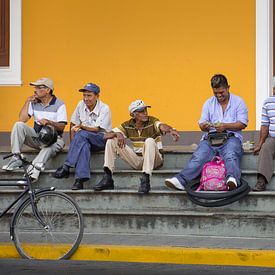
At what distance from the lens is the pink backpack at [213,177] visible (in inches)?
408

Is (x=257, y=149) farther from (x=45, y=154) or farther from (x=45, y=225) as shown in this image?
(x=45, y=225)

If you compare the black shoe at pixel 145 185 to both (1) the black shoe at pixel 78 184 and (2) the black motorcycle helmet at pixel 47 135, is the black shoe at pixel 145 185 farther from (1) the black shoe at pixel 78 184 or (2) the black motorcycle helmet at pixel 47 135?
(2) the black motorcycle helmet at pixel 47 135

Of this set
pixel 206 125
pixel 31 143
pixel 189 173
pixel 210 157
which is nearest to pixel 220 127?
pixel 206 125

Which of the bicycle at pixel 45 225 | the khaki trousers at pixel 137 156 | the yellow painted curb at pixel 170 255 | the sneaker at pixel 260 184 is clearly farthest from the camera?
the khaki trousers at pixel 137 156

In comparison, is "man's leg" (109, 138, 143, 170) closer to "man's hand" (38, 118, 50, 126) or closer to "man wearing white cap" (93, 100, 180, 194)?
"man wearing white cap" (93, 100, 180, 194)

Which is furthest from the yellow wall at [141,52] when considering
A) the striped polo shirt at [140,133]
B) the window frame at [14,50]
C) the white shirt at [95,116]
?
the striped polo shirt at [140,133]

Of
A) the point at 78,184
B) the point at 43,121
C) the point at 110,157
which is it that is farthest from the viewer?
the point at 43,121

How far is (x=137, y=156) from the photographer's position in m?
11.1

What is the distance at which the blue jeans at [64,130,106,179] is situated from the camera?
35.6 feet

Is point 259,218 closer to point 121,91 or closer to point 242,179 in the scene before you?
point 242,179

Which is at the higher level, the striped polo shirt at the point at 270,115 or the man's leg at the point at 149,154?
the striped polo shirt at the point at 270,115

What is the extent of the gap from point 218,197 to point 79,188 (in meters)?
1.88

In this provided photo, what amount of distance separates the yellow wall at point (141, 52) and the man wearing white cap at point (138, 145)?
2082 mm

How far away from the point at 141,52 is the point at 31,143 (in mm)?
2702
